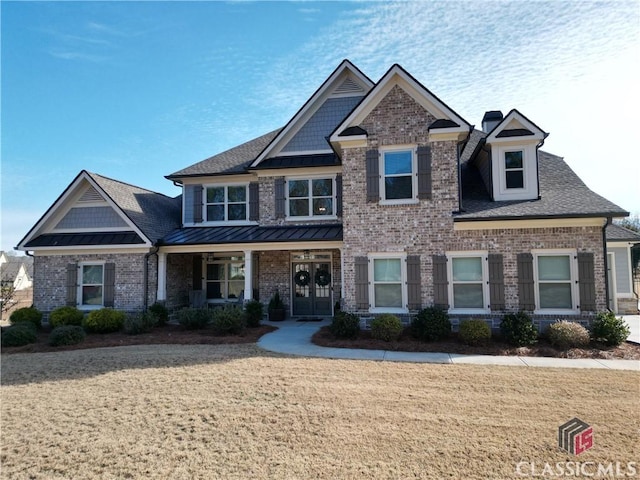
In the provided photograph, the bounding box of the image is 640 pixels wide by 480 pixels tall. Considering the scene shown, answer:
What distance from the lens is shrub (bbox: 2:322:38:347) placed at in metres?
11.4

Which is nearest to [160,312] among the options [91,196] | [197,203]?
[197,203]

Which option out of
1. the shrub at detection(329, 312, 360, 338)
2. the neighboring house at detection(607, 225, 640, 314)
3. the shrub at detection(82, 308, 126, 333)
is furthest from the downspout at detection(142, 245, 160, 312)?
the neighboring house at detection(607, 225, 640, 314)

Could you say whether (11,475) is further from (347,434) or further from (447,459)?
(447,459)

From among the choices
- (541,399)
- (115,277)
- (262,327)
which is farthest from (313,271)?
(541,399)

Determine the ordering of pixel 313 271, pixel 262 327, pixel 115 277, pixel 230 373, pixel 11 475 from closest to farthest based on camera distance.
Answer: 1. pixel 11 475
2. pixel 230 373
3. pixel 262 327
4. pixel 115 277
5. pixel 313 271

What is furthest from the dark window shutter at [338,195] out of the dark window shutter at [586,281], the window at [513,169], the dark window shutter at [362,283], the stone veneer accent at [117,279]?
the dark window shutter at [586,281]

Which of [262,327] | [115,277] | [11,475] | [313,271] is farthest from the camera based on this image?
[313,271]

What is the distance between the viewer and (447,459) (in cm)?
451

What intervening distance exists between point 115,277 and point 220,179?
595cm

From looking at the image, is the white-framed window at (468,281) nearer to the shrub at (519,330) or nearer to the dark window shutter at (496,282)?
the dark window shutter at (496,282)

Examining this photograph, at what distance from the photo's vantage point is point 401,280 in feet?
40.8

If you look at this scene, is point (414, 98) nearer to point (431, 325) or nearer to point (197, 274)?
point (431, 325)

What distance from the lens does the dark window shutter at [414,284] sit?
39.8 ft

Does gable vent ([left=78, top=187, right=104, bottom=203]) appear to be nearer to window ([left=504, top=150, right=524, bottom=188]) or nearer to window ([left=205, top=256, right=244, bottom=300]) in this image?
window ([left=205, top=256, right=244, bottom=300])
